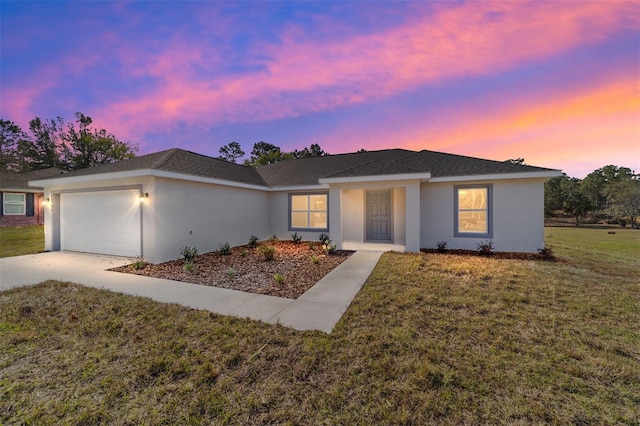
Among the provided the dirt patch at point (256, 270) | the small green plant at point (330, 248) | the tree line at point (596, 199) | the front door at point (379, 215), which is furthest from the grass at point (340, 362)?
the tree line at point (596, 199)

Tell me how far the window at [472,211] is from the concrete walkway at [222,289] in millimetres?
4067

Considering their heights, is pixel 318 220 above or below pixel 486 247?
above

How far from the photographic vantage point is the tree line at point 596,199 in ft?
95.9

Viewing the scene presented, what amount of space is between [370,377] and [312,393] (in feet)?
2.09

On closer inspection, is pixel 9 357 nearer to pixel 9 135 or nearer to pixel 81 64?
pixel 81 64

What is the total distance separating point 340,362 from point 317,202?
9414mm

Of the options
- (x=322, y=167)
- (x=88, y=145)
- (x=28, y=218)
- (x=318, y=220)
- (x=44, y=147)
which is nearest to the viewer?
(x=318, y=220)

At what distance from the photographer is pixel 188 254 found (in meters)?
7.87

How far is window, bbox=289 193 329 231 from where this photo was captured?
11.8 meters

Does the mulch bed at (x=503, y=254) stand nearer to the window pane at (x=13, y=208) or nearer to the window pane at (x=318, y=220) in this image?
the window pane at (x=318, y=220)

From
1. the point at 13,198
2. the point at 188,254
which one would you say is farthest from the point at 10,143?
the point at 188,254

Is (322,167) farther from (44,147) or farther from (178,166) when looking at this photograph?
(44,147)

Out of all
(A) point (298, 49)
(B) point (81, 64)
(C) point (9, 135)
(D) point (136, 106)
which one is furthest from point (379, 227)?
(C) point (9, 135)

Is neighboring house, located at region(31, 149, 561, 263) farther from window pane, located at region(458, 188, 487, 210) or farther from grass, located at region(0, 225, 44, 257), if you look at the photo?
grass, located at region(0, 225, 44, 257)
